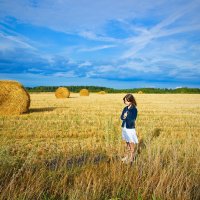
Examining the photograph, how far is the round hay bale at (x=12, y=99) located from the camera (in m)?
16.2

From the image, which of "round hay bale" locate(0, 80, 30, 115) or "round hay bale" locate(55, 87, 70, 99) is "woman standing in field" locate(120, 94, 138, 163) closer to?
"round hay bale" locate(0, 80, 30, 115)

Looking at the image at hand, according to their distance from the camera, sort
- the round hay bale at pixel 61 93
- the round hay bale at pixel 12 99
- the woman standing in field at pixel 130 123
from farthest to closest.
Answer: the round hay bale at pixel 61 93
the round hay bale at pixel 12 99
the woman standing in field at pixel 130 123

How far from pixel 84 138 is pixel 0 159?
184 inches

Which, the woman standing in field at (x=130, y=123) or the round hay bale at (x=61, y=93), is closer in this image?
the woman standing in field at (x=130, y=123)

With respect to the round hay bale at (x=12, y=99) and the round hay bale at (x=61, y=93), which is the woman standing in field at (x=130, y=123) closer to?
the round hay bale at (x=12, y=99)

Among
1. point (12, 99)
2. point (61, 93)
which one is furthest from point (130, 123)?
point (61, 93)

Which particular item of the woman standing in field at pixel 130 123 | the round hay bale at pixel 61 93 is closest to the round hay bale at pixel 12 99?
the woman standing in field at pixel 130 123

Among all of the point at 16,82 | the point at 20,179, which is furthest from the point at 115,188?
the point at 16,82

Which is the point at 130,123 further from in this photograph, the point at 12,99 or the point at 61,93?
the point at 61,93

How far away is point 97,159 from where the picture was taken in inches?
251

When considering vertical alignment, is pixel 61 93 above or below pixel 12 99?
below

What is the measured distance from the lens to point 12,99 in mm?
16484

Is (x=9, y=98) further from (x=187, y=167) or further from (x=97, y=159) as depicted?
(x=187, y=167)

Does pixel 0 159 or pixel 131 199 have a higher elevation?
pixel 0 159
